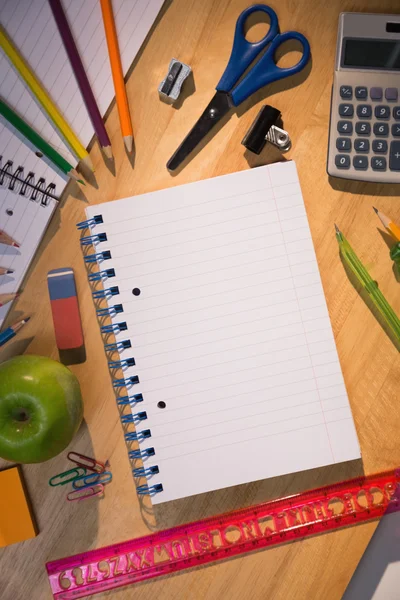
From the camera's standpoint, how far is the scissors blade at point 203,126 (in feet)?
3.17

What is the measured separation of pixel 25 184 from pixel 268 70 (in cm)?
48

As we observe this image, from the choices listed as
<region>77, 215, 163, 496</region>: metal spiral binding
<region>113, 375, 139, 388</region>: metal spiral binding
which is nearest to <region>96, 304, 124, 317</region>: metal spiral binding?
<region>77, 215, 163, 496</region>: metal spiral binding

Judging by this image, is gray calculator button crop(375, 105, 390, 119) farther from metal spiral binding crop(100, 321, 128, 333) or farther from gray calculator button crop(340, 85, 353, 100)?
metal spiral binding crop(100, 321, 128, 333)

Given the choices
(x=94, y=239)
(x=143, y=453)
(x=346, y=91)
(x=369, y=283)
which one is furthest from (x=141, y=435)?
(x=346, y=91)

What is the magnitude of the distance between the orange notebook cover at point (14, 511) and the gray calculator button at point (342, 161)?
2.60ft

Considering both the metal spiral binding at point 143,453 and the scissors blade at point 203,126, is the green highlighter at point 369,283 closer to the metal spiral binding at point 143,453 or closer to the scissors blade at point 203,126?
the scissors blade at point 203,126

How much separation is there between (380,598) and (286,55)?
99 cm

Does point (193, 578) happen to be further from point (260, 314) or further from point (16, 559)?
point (260, 314)

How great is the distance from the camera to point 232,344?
98cm

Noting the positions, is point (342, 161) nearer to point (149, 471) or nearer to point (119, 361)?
point (119, 361)

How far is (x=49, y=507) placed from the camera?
1000 mm

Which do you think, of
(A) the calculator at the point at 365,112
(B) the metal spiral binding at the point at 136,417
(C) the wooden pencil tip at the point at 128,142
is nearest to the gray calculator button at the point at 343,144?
(A) the calculator at the point at 365,112

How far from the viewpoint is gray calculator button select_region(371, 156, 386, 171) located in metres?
0.95

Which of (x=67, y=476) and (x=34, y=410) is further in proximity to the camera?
(x=67, y=476)
